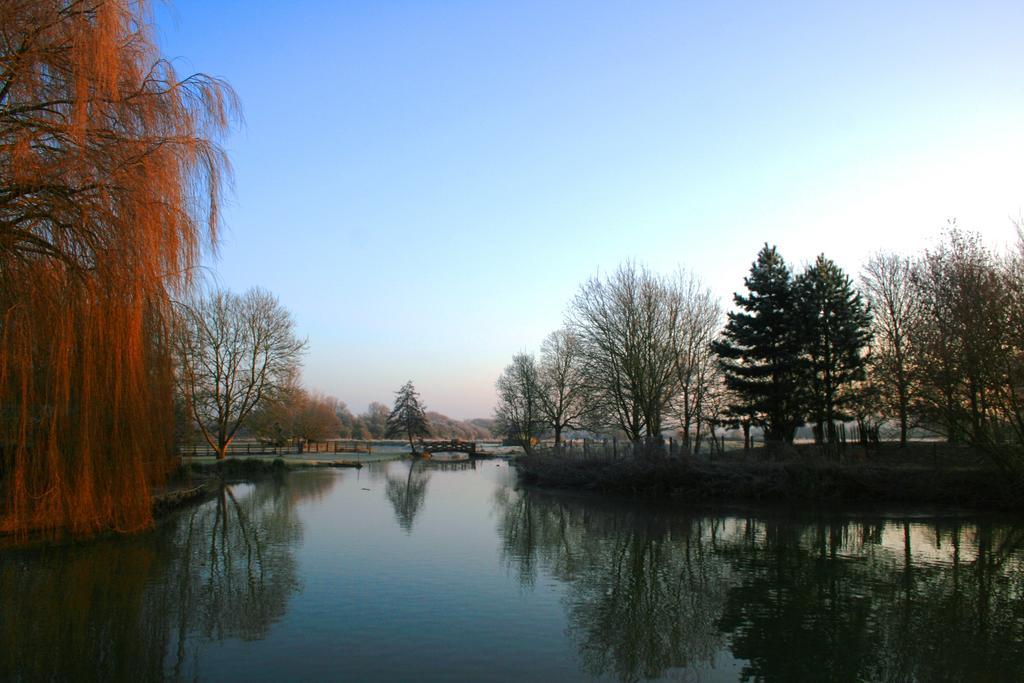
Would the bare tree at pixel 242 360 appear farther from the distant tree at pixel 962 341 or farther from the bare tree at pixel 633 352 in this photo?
the distant tree at pixel 962 341

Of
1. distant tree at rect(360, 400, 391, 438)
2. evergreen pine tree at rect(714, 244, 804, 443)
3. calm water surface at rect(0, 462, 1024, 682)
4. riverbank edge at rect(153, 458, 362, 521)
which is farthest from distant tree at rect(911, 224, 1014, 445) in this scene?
distant tree at rect(360, 400, 391, 438)

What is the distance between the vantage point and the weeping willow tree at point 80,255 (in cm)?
855

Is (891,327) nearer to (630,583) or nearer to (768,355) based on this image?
(768,355)

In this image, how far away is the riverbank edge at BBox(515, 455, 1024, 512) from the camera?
21.5m

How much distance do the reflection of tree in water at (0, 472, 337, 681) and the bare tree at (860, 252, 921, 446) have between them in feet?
72.9

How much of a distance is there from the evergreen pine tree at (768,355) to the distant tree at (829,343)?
635 mm

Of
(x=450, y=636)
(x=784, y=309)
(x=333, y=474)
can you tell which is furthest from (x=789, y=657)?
(x=333, y=474)

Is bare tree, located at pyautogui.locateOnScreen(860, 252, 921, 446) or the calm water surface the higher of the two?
bare tree, located at pyautogui.locateOnScreen(860, 252, 921, 446)

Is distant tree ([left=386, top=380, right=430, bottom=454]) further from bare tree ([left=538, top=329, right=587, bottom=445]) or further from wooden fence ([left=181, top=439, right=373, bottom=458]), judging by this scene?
bare tree ([left=538, top=329, right=587, bottom=445])

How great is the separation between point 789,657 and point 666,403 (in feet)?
94.5

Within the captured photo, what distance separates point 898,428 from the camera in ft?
103

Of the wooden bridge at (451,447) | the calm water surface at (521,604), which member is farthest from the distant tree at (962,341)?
the wooden bridge at (451,447)

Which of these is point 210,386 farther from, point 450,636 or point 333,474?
point 450,636

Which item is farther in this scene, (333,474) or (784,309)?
(333,474)
